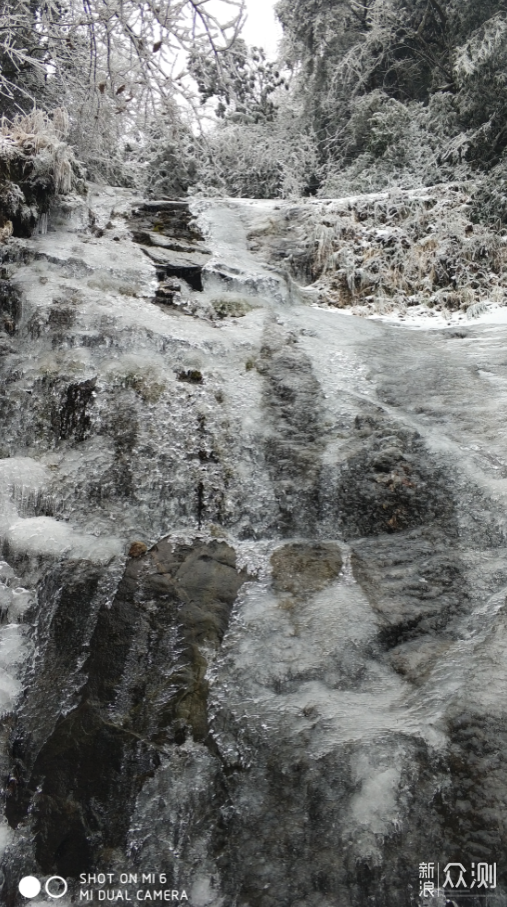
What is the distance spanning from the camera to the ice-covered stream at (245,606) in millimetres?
2867

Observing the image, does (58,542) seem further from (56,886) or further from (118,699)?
(56,886)

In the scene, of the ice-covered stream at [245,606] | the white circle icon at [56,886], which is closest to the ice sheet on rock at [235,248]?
the ice-covered stream at [245,606]

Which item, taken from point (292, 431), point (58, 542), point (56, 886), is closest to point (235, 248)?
point (292, 431)

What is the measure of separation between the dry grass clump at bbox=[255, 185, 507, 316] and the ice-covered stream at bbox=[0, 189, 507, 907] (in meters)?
1.48

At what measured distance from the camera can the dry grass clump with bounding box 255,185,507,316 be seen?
7.83 m

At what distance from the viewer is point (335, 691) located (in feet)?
11.1

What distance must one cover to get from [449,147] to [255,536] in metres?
7.59

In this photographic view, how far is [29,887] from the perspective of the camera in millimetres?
2980

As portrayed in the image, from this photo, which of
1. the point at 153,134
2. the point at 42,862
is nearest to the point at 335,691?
the point at 42,862

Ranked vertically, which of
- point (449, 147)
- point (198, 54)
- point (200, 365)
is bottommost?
point (200, 365)

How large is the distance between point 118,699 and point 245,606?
0.90m

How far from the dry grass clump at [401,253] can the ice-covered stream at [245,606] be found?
4.85ft

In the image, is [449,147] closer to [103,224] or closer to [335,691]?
[103,224]

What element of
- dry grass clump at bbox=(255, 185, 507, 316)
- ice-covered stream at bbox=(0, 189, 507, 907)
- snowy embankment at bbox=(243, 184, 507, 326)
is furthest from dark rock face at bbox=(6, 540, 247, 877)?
dry grass clump at bbox=(255, 185, 507, 316)
